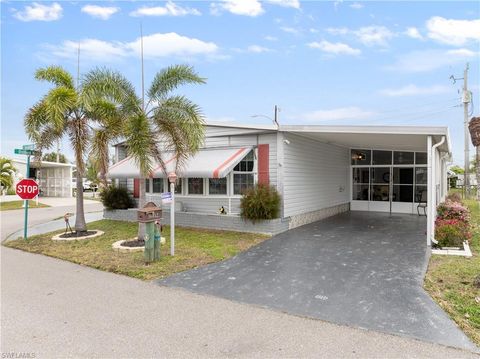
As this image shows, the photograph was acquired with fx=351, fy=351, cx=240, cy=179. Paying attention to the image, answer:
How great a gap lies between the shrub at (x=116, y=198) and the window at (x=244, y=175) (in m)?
5.79

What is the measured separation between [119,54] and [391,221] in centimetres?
1251

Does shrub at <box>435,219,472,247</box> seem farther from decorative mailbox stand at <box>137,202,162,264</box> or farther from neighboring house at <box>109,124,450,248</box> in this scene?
decorative mailbox stand at <box>137,202,162,264</box>

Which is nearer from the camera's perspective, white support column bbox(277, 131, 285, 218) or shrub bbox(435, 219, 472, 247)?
shrub bbox(435, 219, 472, 247)

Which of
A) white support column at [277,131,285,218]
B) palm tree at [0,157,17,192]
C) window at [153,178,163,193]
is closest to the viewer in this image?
white support column at [277,131,285,218]

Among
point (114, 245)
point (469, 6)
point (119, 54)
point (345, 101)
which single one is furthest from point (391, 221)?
point (345, 101)

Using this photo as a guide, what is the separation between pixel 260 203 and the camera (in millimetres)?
11117

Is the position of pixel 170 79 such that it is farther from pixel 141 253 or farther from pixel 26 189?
pixel 26 189

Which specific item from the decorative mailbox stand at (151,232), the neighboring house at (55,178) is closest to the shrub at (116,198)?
the decorative mailbox stand at (151,232)

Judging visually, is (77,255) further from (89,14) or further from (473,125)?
(473,125)

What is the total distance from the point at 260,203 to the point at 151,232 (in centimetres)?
418

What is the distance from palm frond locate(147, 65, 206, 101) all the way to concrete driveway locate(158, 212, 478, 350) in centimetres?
508

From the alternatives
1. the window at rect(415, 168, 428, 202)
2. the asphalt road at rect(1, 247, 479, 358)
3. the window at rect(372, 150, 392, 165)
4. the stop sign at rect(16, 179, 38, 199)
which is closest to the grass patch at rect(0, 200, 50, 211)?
the stop sign at rect(16, 179, 38, 199)

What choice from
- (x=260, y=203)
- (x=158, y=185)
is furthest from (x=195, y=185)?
(x=260, y=203)

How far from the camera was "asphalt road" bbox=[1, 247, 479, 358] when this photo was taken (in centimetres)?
398
